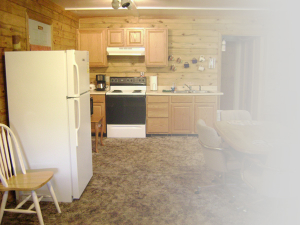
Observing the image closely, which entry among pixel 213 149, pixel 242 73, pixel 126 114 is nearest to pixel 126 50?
pixel 126 114

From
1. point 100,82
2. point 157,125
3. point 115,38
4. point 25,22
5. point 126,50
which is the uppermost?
point 115,38

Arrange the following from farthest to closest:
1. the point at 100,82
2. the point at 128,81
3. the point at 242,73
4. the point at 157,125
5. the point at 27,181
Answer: the point at 242,73, the point at 128,81, the point at 100,82, the point at 157,125, the point at 27,181

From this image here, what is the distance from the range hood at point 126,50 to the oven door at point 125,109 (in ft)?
2.96

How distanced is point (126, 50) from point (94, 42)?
665mm

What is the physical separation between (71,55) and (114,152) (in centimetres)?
220

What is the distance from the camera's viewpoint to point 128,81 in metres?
5.82

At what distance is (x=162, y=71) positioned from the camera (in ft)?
19.0

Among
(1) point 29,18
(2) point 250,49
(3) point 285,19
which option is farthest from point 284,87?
(2) point 250,49

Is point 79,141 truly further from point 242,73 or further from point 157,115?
point 242,73

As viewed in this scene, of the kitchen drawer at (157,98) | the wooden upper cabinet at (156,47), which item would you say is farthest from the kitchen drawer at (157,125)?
the wooden upper cabinet at (156,47)

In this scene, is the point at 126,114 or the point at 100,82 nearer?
the point at 126,114

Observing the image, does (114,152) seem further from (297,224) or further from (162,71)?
(297,224)

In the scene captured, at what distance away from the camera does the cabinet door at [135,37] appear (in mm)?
5426

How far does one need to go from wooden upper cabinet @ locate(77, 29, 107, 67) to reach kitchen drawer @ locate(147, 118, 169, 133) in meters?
1.60
